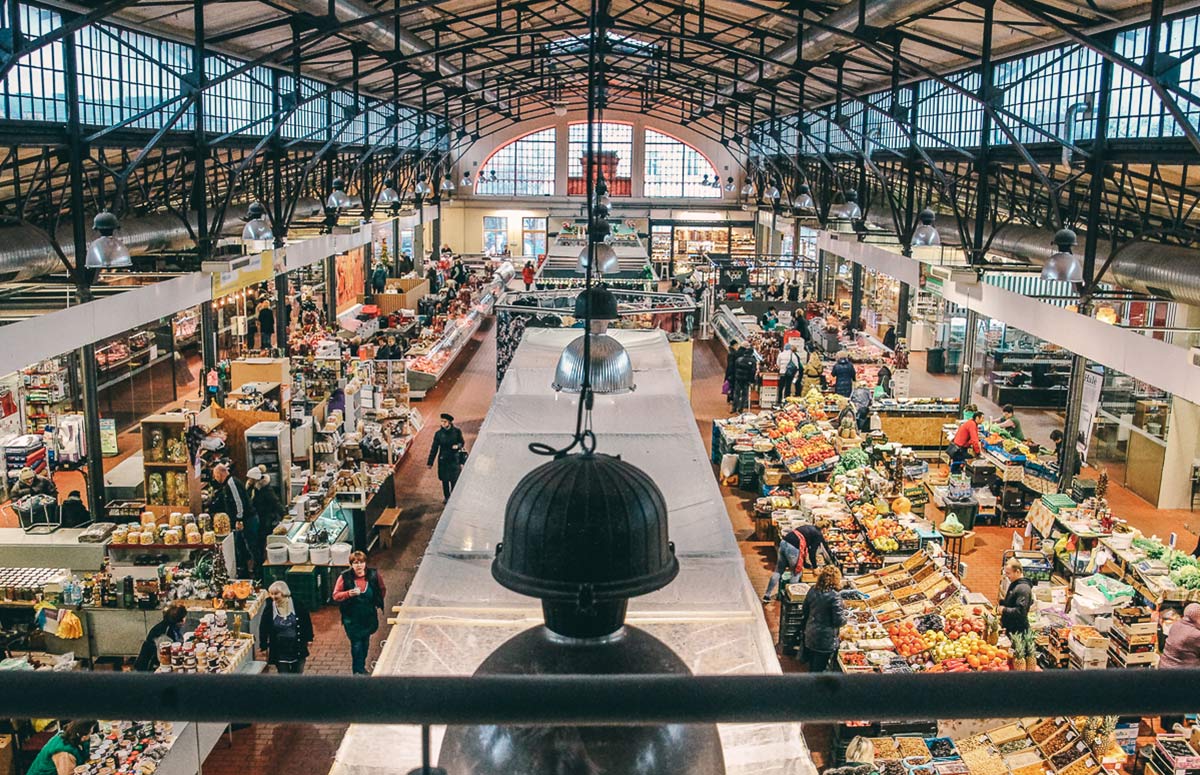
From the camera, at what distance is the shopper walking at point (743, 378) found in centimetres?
1794

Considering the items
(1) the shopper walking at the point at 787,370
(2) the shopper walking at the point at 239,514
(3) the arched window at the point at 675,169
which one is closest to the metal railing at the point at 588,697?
(2) the shopper walking at the point at 239,514

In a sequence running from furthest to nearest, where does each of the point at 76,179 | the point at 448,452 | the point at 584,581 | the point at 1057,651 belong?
1. the point at 448,452
2. the point at 76,179
3. the point at 1057,651
4. the point at 584,581

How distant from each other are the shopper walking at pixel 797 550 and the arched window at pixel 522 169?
107 ft

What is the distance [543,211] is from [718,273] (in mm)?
13536

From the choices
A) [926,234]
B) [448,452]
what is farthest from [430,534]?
[926,234]

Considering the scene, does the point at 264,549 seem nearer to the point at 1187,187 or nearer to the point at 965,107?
the point at 1187,187

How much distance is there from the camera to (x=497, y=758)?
56.3 inches

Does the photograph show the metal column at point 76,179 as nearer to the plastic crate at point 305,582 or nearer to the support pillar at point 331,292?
the plastic crate at point 305,582

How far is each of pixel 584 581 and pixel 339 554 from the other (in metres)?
9.24

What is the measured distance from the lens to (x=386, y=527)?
40.0 feet

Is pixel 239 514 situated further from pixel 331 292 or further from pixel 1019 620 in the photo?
pixel 331 292

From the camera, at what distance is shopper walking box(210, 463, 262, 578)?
10742 millimetres

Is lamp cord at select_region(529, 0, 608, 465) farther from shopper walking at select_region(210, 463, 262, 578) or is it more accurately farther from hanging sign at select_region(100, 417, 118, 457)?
hanging sign at select_region(100, 417, 118, 457)

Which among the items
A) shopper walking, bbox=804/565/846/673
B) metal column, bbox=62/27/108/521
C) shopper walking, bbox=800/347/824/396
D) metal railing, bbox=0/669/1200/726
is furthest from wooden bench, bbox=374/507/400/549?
metal railing, bbox=0/669/1200/726
